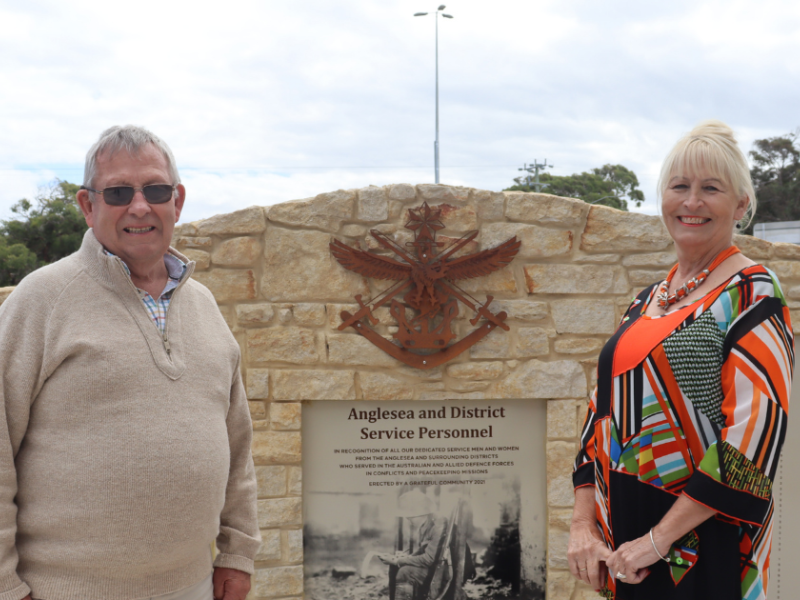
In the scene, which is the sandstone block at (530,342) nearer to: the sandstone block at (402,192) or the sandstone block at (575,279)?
the sandstone block at (575,279)

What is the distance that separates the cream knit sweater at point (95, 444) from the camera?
144cm

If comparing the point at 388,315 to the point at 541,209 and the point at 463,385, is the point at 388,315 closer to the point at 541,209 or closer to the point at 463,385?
the point at 463,385

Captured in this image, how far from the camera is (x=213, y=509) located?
64.1 inches

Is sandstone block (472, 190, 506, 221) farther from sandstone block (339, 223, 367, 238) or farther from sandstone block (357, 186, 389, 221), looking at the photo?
sandstone block (339, 223, 367, 238)

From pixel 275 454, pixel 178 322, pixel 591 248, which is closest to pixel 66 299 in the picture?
pixel 178 322

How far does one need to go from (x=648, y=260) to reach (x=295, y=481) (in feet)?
6.94

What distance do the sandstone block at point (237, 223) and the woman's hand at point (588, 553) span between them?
215 centimetres

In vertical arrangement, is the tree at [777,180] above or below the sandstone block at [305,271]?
above

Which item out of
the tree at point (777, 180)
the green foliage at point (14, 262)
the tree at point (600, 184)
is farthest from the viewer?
the tree at point (600, 184)

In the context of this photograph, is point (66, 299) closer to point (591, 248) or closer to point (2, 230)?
point (591, 248)

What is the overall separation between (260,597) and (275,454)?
27.9 inches

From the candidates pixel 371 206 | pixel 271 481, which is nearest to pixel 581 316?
pixel 371 206

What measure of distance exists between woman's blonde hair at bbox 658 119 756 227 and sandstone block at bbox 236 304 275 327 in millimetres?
2113

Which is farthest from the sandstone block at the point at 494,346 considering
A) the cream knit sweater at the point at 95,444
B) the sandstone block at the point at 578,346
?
the cream knit sweater at the point at 95,444
